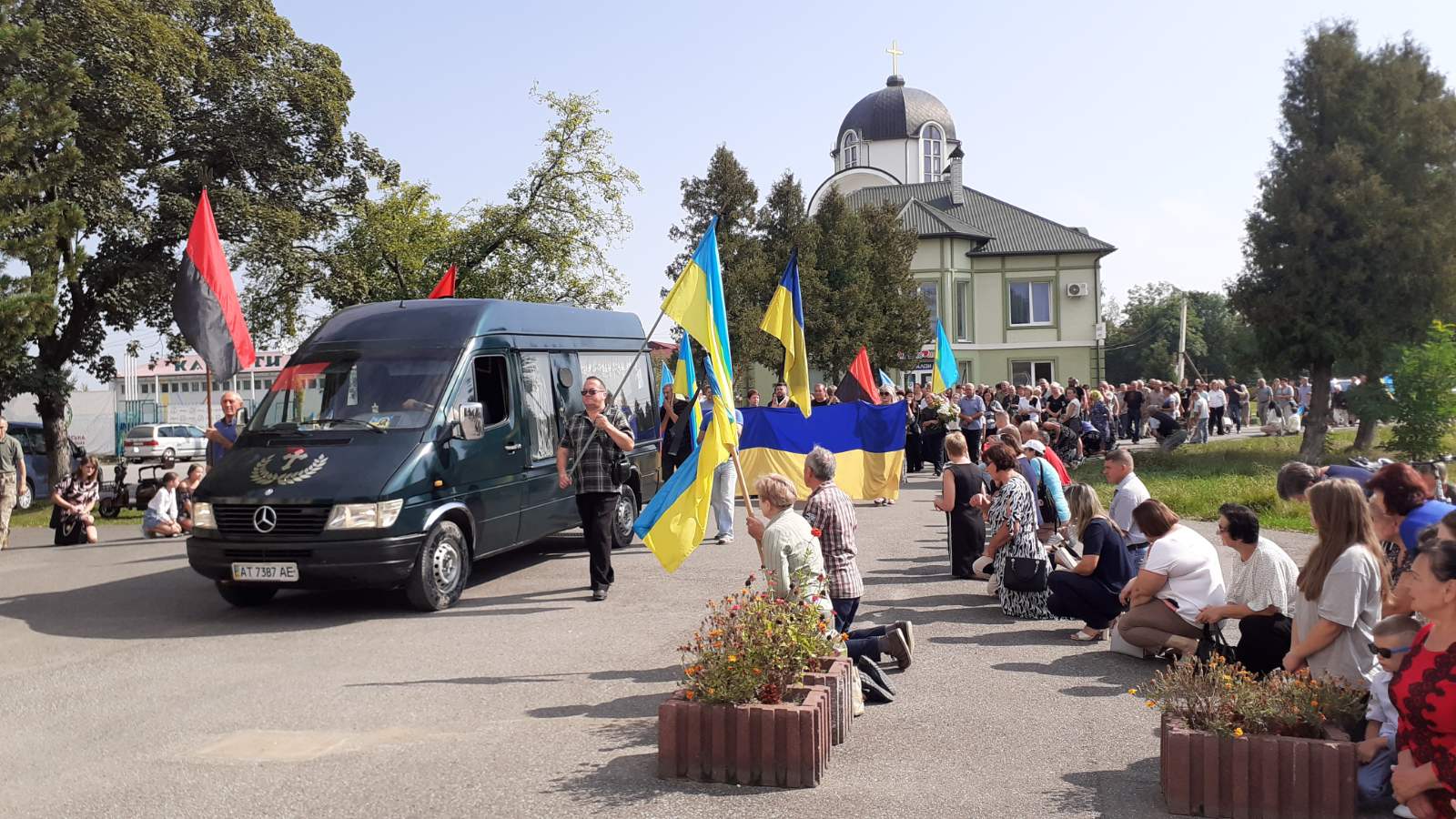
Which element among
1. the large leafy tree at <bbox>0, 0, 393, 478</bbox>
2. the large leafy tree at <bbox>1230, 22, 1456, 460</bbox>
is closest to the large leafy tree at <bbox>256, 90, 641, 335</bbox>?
the large leafy tree at <bbox>0, 0, 393, 478</bbox>

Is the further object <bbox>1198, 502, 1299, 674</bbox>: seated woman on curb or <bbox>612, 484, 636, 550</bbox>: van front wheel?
<bbox>612, 484, 636, 550</bbox>: van front wheel

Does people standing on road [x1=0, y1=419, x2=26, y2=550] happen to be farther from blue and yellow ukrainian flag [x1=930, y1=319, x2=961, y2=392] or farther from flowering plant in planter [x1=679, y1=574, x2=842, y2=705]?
blue and yellow ukrainian flag [x1=930, y1=319, x2=961, y2=392]

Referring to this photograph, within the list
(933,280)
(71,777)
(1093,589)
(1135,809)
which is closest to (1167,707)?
(1135,809)

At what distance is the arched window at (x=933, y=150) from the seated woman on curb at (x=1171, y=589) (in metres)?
64.3

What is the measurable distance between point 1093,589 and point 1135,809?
3577mm

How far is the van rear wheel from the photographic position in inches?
395

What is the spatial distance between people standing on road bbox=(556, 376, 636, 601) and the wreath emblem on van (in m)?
2.02

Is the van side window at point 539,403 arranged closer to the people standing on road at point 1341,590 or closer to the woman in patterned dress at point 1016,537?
the woman in patterned dress at point 1016,537

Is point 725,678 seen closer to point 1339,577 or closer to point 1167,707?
point 1167,707

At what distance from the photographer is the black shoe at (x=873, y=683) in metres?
6.75

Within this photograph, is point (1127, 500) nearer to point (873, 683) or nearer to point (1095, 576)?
point (1095, 576)

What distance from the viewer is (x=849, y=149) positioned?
236ft

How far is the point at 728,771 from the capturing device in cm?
531

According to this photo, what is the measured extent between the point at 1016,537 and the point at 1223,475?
12593 millimetres
